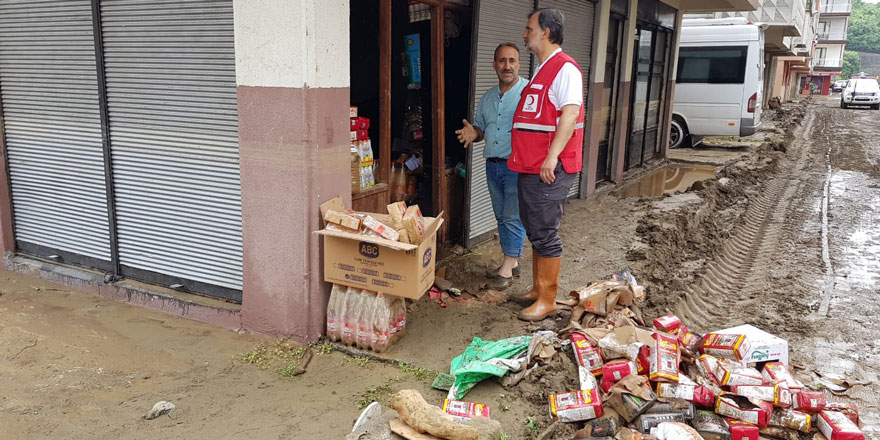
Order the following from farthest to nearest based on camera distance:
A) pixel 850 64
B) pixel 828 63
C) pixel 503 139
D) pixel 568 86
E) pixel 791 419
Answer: pixel 850 64 < pixel 828 63 < pixel 503 139 < pixel 568 86 < pixel 791 419

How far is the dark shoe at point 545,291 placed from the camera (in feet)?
14.1

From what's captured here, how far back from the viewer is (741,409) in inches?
125

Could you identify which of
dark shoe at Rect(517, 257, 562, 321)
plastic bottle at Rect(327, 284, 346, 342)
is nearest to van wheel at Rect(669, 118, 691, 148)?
dark shoe at Rect(517, 257, 562, 321)

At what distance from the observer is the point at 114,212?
4.82 m

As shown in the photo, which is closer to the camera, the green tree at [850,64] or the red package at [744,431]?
the red package at [744,431]

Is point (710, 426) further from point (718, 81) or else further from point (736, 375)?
point (718, 81)

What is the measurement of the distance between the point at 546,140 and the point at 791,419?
2.08 meters

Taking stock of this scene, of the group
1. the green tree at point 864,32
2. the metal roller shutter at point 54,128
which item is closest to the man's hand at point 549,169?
the metal roller shutter at point 54,128

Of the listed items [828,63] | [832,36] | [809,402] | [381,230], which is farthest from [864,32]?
[381,230]

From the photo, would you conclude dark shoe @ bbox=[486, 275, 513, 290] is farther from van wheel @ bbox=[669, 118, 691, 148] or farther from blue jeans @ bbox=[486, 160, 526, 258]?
van wheel @ bbox=[669, 118, 691, 148]

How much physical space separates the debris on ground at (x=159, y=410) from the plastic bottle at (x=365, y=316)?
1145 millimetres

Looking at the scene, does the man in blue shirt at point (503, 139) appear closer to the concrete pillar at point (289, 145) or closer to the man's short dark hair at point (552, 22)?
the man's short dark hair at point (552, 22)

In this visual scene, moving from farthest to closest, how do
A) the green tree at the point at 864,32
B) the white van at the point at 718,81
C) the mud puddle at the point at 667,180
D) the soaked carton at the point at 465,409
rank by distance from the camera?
1. the green tree at the point at 864,32
2. the white van at the point at 718,81
3. the mud puddle at the point at 667,180
4. the soaked carton at the point at 465,409

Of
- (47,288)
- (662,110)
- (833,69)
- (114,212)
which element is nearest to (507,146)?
(114,212)
